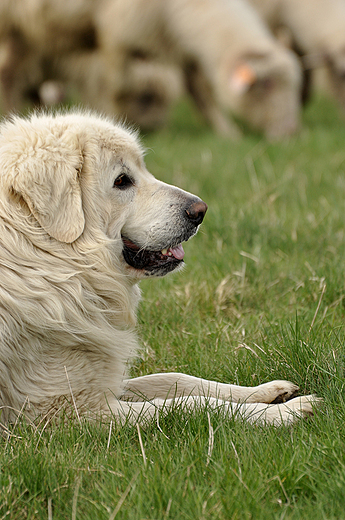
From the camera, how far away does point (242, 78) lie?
8.51 m

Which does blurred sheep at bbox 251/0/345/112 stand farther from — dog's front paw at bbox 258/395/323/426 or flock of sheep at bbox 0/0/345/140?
dog's front paw at bbox 258/395/323/426

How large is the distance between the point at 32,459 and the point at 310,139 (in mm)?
6519

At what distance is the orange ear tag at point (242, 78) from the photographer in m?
8.44

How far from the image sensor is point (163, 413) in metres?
2.27

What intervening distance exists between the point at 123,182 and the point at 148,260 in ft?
1.20

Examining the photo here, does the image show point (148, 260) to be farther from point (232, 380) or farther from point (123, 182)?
point (232, 380)

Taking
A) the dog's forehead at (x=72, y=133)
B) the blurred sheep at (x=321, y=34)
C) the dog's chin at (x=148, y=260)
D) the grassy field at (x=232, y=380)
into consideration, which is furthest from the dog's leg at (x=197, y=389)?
the blurred sheep at (x=321, y=34)

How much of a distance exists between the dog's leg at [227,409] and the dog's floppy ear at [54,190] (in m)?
0.72

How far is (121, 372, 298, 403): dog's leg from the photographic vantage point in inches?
98.5

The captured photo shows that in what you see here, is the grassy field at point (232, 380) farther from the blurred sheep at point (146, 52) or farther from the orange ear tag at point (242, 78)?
the blurred sheep at point (146, 52)

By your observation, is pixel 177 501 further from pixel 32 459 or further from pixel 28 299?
pixel 28 299

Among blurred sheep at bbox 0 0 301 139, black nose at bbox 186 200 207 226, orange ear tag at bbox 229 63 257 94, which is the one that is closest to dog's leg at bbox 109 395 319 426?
black nose at bbox 186 200 207 226

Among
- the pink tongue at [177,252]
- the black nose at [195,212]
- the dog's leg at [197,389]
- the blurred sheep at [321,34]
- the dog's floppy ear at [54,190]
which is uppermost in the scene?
the blurred sheep at [321,34]

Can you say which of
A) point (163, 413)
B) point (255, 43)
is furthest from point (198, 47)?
point (163, 413)
